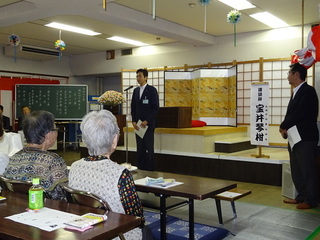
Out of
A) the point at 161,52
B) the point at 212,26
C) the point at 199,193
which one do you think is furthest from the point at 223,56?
the point at 199,193

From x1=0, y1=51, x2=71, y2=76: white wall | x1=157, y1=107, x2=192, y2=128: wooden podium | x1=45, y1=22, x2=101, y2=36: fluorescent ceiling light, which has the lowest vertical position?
x1=157, y1=107, x2=192, y2=128: wooden podium

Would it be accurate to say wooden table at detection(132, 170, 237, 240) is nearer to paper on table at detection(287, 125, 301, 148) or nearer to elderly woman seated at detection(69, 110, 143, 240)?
elderly woman seated at detection(69, 110, 143, 240)

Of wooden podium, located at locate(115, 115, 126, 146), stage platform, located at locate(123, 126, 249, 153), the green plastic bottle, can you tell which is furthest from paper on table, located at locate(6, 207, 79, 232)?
wooden podium, located at locate(115, 115, 126, 146)

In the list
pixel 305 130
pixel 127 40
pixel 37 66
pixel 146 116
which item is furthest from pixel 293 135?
pixel 37 66

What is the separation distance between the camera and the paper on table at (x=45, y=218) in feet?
4.14

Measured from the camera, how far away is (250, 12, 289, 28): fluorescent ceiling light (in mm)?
5627

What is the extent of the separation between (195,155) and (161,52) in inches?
136

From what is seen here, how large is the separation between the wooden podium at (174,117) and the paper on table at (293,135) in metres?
2.32

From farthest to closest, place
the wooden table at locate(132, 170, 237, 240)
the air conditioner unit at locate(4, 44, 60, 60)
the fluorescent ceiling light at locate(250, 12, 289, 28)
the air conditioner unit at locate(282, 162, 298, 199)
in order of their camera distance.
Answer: the air conditioner unit at locate(4, 44, 60, 60) → the fluorescent ceiling light at locate(250, 12, 289, 28) → the air conditioner unit at locate(282, 162, 298, 199) → the wooden table at locate(132, 170, 237, 240)

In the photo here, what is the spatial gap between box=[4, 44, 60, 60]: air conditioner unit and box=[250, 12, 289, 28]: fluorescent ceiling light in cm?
489

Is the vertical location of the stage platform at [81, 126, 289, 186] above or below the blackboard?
below

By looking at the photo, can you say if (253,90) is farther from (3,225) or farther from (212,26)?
(3,225)

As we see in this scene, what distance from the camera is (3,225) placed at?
50.1 inches

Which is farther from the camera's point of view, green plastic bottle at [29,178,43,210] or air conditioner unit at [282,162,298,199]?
air conditioner unit at [282,162,298,199]
